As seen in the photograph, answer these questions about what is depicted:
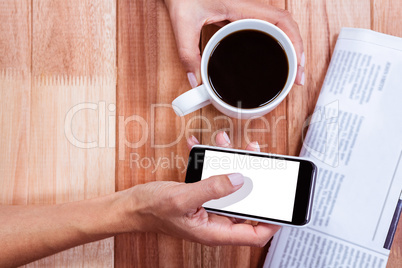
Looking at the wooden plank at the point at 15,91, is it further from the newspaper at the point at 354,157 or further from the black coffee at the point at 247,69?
the newspaper at the point at 354,157

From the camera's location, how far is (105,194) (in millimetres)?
588

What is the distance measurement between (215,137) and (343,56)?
0.25 m

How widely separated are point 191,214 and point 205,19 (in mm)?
308

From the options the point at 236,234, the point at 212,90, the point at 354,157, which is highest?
the point at 212,90

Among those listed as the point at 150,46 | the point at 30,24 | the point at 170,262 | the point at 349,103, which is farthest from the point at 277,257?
the point at 30,24

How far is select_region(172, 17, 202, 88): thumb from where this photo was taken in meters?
0.56

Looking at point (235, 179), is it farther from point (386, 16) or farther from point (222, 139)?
point (386, 16)

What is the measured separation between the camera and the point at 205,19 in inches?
22.3

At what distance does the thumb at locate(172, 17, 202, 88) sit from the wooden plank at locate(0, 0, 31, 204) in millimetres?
267

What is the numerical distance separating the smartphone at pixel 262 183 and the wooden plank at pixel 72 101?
0.18 metres

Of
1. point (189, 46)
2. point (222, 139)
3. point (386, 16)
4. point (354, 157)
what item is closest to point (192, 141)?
point (222, 139)

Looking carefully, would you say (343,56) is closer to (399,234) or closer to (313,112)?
(313,112)

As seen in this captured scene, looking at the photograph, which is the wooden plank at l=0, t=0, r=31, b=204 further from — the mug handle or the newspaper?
the newspaper

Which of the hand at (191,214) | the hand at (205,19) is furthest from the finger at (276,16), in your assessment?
the hand at (191,214)
